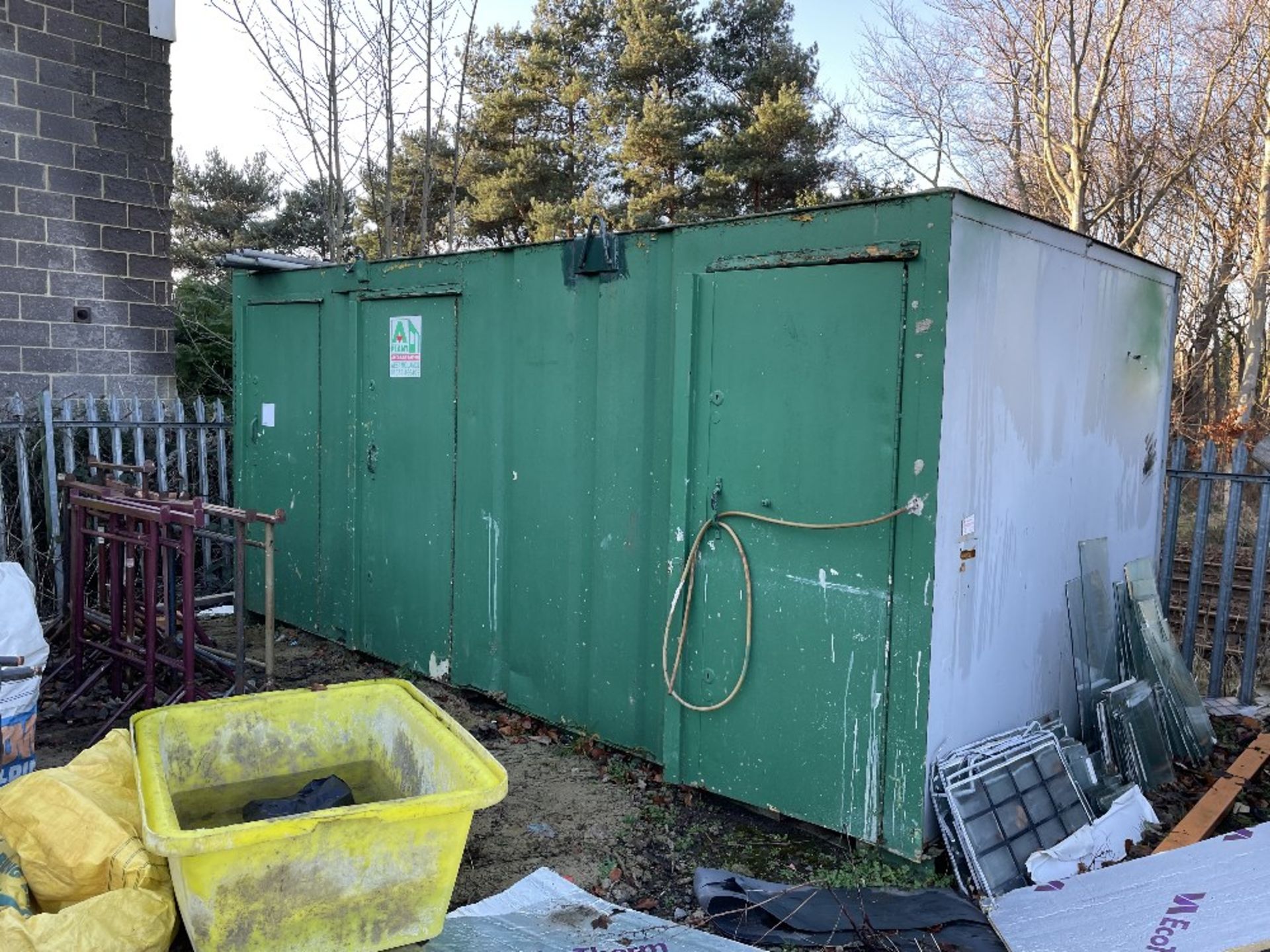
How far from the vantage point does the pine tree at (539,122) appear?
1892 centimetres

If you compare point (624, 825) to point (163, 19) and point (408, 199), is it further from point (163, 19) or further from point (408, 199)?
point (408, 199)

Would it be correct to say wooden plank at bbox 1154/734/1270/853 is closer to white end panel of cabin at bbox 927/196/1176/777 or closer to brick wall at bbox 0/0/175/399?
white end panel of cabin at bbox 927/196/1176/777

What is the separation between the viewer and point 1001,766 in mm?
3475

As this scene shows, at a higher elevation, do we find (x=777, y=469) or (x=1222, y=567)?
(x=777, y=469)

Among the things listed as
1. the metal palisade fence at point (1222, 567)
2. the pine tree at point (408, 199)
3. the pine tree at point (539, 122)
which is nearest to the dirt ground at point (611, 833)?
the metal palisade fence at point (1222, 567)

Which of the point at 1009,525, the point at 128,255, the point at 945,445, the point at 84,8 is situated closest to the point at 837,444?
the point at 945,445

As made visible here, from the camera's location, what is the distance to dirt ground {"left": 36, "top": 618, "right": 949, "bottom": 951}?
3.38 meters

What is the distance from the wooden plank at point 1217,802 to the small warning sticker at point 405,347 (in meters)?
4.17

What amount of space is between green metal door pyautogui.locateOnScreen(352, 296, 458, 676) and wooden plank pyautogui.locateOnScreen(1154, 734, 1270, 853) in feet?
11.6

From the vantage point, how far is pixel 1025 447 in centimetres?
369

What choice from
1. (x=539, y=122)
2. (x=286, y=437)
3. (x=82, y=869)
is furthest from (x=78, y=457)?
(x=539, y=122)

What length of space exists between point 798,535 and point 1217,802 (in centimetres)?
224

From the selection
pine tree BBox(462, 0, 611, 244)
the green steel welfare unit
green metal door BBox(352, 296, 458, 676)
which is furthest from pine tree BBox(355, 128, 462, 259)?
the green steel welfare unit

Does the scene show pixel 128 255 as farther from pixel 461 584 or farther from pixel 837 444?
pixel 837 444
